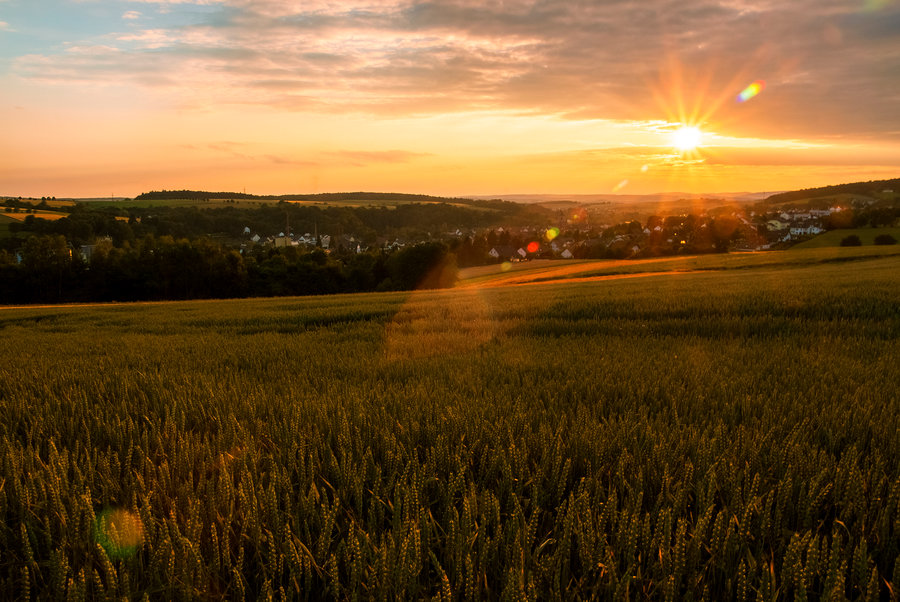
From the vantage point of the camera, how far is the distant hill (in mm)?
142587

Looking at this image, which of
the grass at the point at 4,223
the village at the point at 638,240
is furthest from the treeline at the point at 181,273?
the grass at the point at 4,223

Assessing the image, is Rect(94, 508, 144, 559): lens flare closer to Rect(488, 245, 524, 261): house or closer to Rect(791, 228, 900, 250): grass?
Rect(791, 228, 900, 250): grass

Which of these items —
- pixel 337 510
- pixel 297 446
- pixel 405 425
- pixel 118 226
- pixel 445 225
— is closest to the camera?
pixel 337 510

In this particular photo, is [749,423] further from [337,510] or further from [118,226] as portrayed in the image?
[118,226]

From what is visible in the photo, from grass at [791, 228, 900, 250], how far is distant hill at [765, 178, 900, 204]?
326ft

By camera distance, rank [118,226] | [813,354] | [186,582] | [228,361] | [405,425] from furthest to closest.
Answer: [118,226], [228,361], [813,354], [405,425], [186,582]

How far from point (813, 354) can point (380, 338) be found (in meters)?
Result: 4.88

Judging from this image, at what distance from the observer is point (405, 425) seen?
8.90ft

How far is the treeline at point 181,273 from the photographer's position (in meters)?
50.8

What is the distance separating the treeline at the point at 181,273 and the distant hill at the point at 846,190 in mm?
146103

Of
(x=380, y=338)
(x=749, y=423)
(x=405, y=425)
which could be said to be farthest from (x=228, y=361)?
(x=749, y=423)

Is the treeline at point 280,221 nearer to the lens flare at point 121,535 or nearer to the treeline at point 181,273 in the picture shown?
the treeline at point 181,273

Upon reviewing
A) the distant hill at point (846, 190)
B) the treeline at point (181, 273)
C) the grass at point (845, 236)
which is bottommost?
the treeline at point (181, 273)

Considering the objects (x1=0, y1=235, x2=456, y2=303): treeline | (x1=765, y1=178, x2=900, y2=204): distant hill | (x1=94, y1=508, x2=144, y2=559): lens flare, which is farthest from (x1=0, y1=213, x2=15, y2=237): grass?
(x1=765, y1=178, x2=900, y2=204): distant hill
